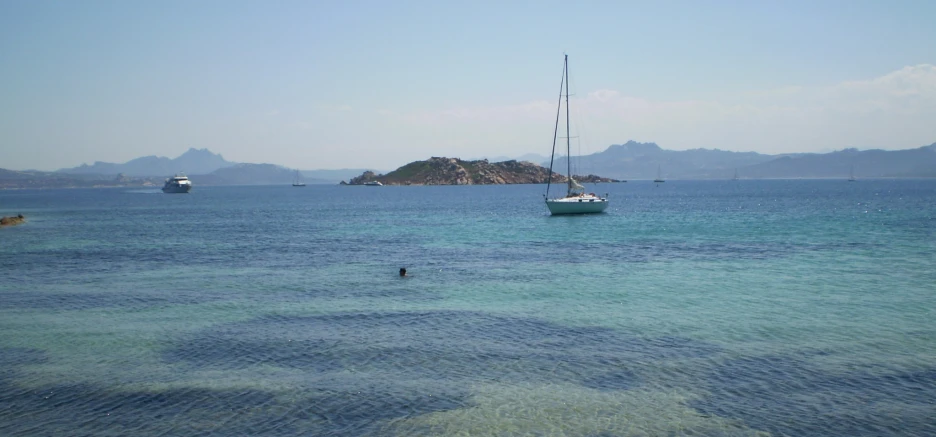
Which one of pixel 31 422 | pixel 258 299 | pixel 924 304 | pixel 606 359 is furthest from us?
pixel 258 299

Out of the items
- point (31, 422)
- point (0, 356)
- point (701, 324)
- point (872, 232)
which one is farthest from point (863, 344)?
point (872, 232)

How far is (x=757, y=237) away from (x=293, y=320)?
48.6 m

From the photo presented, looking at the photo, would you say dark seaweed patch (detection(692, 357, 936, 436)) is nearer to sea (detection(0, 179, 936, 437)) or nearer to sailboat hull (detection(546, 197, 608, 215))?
sea (detection(0, 179, 936, 437))

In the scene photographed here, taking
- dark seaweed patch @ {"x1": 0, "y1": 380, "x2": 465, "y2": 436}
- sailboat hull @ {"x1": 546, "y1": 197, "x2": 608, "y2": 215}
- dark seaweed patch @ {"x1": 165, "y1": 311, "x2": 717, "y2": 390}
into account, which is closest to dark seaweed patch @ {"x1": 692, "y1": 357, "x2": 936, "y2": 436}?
dark seaweed patch @ {"x1": 165, "y1": 311, "x2": 717, "y2": 390}

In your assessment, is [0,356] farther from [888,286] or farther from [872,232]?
[872,232]

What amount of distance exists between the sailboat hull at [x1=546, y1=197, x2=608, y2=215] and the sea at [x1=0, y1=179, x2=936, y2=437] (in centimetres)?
3666

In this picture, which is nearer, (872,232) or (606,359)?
(606,359)

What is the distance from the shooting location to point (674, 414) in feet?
57.5

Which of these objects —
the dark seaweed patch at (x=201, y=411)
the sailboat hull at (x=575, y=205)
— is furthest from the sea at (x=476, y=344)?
the sailboat hull at (x=575, y=205)

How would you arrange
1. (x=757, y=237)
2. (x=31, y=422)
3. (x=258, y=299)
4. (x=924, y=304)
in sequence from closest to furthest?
(x=31, y=422), (x=924, y=304), (x=258, y=299), (x=757, y=237)

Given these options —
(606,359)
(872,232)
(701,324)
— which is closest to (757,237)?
(872,232)

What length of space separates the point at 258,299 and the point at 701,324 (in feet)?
71.5

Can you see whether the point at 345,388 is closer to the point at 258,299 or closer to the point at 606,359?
the point at 606,359

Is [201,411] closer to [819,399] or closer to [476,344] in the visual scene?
[476,344]
